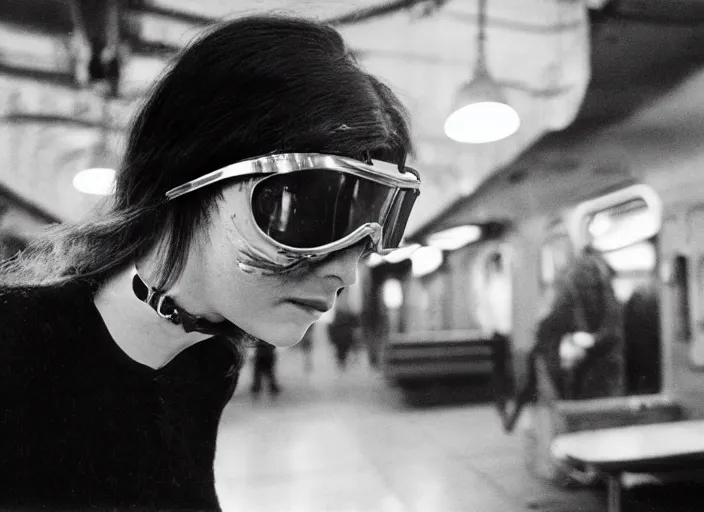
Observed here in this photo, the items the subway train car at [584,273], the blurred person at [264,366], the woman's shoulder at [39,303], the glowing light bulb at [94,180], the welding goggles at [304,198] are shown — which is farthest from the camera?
the subway train car at [584,273]

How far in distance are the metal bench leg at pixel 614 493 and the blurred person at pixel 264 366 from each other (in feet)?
2.92

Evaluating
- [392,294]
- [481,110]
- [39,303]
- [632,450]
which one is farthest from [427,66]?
[632,450]

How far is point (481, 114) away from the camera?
102 cm

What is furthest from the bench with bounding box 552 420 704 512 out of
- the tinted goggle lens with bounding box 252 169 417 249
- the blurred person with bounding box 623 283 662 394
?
the tinted goggle lens with bounding box 252 169 417 249

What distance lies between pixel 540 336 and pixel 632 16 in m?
0.79

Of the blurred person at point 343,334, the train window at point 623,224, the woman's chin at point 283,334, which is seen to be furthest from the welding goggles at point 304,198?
the train window at point 623,224

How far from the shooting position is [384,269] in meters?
1.04

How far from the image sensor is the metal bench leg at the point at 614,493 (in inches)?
44.6

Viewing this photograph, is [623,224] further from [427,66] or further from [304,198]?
[304,198]

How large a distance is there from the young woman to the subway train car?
1.40 feet

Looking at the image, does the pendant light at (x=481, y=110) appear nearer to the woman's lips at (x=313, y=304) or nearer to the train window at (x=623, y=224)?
the train window at (x=623, y=224)

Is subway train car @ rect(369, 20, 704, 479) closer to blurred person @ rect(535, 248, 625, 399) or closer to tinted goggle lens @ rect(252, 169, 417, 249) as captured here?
blurred person @ rect(535, 248, 625, 399)

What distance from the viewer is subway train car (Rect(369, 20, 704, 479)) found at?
3.59 ft

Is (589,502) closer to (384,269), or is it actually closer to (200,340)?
(384,269)
